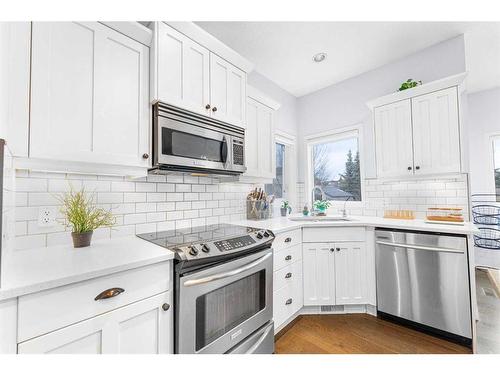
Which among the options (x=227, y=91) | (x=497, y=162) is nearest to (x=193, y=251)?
(x=227, y=91)

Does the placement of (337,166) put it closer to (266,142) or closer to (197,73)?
(266,142)

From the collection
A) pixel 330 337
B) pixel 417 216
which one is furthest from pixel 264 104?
pixel 330 337

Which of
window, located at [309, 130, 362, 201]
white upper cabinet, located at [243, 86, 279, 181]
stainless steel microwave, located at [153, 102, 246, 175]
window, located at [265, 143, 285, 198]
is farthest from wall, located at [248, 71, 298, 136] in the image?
stainless steel microwave, located at [153, 102, 246, 175]

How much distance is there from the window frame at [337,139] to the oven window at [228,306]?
1913 millimetres

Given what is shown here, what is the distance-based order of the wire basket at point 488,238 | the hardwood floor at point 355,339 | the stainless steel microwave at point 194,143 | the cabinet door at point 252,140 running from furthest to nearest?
1. the wire basket at point 488,238
2. the cabinet door at point 252,140
3. the hardwood floor at point 355,339
4. the stainless steel microwave at point 194,143

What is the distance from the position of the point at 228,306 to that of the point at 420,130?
239 cm

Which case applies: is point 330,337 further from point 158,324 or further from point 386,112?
point 386,112

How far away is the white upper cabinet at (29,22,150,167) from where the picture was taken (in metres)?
1.09

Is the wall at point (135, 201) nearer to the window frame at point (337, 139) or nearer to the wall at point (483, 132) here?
the window frame at point (337, 139)

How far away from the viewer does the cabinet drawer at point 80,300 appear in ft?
2.56

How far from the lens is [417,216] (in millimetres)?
2471

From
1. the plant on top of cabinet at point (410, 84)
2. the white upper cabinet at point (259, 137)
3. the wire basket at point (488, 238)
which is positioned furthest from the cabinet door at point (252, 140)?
the wire basket at point (488, 238)

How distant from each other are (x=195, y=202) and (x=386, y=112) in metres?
2.23

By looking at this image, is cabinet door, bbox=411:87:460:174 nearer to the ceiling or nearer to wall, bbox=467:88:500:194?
the ceiling
